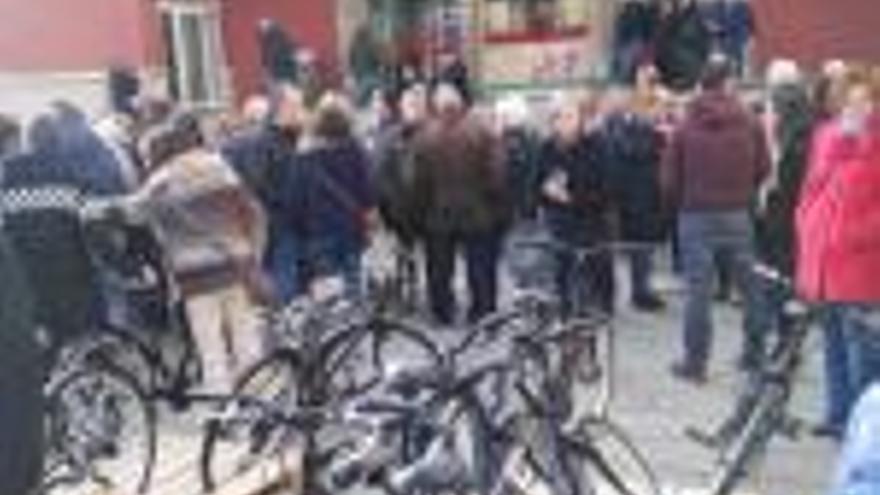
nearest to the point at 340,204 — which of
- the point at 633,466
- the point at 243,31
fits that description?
the point at 633,466

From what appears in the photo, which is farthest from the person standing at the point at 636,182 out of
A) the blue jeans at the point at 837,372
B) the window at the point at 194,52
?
the window at the point at 194,52

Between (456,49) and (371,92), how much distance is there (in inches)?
146

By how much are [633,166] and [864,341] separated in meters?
5.80

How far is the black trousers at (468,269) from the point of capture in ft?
50.5

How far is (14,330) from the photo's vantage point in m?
3.67

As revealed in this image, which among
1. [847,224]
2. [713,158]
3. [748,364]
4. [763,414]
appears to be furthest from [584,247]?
[763,414]

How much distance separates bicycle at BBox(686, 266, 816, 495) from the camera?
9.01 meters

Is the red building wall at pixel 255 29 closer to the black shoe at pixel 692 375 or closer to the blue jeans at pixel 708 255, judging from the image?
the black shoe at pixel 692 375

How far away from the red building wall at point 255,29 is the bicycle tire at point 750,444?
20.7 m

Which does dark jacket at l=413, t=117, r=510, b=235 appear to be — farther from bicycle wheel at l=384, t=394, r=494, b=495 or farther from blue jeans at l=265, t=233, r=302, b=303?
bicycle wheel at l=384, t=394, r=494, b=495

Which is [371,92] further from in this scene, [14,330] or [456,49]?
[14,330]

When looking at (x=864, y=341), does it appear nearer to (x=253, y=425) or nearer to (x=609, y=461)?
(x=609, y=461)

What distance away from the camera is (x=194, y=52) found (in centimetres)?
2956

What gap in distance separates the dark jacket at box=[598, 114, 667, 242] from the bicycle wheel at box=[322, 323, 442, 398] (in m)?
5.34
